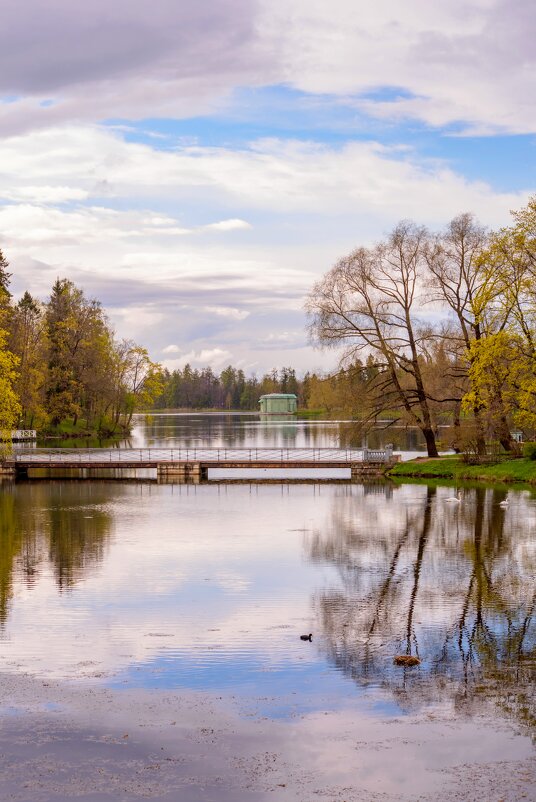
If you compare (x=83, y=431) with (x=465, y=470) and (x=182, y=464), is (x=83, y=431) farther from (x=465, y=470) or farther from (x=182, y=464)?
(x=465, y=470)

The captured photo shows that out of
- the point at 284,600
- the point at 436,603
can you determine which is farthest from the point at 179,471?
the point at 436,603

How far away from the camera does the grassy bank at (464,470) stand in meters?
47.8

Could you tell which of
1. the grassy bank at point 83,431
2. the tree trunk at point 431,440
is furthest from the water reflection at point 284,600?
the grassy bank at point 83,431

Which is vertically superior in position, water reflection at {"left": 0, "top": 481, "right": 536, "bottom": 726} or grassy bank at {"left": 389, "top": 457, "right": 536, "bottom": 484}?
grassy bank at {"left": 389, "top": 457, "right": 536, "bottom": 484}

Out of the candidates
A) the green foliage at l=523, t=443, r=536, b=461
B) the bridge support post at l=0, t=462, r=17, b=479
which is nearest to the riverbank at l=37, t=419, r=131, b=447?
the bridge support post at l=0, t=462, r=17, b=479

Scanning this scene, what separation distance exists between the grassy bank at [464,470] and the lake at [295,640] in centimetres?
1272

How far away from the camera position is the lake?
1224 centimetres

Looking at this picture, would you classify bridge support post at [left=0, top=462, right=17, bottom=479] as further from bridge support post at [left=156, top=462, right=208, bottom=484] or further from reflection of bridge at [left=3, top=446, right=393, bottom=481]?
bridge support post at [left=156, top=462, right=208, bottom=484]

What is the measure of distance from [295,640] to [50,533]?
16841 millimetres

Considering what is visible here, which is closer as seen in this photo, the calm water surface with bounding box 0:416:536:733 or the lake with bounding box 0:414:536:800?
the lake with bounding box 0:414:536:800

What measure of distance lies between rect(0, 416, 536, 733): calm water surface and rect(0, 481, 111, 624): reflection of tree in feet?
0.39

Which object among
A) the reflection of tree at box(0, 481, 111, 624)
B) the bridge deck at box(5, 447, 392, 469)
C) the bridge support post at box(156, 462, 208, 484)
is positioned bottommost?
the reflection of tree at box(0, 481, 111, 624)

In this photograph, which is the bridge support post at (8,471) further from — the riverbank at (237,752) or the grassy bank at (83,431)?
the riverbank at (237,752)

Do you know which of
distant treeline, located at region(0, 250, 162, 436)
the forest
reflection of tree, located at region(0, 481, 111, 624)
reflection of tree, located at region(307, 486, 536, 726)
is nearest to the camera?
reflection of tree, located at region(307, 486, 536, 726)
